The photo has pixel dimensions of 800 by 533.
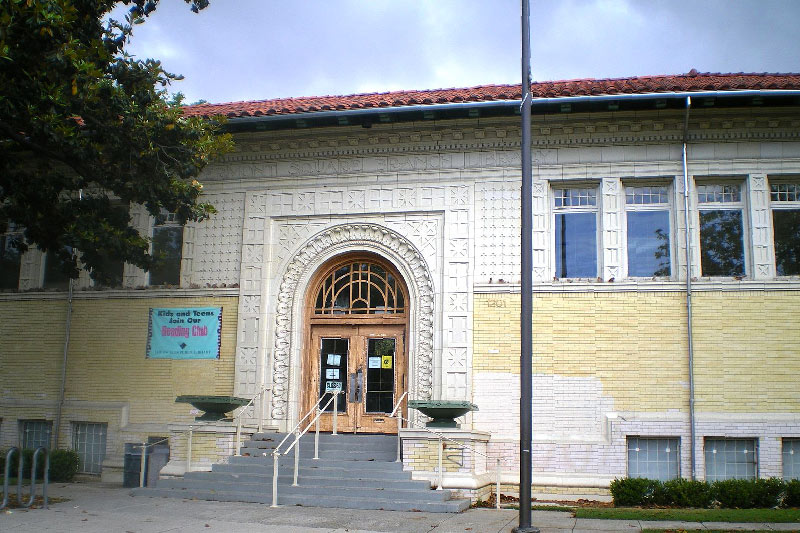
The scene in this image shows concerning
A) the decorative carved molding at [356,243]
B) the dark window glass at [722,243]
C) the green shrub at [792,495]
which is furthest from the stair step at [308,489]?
the dark window glass at [722,243]

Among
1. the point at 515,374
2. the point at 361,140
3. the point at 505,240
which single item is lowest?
the point at 515,374

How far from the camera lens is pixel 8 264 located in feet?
64.0

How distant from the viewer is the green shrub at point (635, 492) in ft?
42.3

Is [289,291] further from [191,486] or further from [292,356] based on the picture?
[191,486]

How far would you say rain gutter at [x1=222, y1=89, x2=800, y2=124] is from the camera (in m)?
14.6

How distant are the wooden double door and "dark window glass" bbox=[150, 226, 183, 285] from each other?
3634 mm

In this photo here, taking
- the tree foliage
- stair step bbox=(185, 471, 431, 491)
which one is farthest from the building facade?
the tree foliage

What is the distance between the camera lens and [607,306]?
15.4 metres

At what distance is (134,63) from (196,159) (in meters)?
1.92

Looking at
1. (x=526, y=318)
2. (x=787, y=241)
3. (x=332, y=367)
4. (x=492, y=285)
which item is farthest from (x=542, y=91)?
(x=332, y=367)

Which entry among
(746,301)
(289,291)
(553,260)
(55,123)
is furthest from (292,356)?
(746,301)

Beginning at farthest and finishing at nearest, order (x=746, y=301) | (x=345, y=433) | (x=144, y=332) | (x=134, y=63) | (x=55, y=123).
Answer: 1. (x=144, y=332)
2. (x=345, y=433)
3. (x=746, y=301)
4. (x=134, y=63)
5. (x=55, y=123)

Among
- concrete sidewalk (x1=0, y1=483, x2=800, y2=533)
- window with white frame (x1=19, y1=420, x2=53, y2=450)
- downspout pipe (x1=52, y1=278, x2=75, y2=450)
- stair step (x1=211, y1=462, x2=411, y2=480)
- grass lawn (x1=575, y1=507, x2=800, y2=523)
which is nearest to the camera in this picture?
concrete sidewalk (x1=0, y1=483, x2=800, y2=533)

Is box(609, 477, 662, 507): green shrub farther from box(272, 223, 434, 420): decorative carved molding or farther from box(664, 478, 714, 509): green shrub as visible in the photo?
box(272, 223, 434, 420): decorative carved molding
